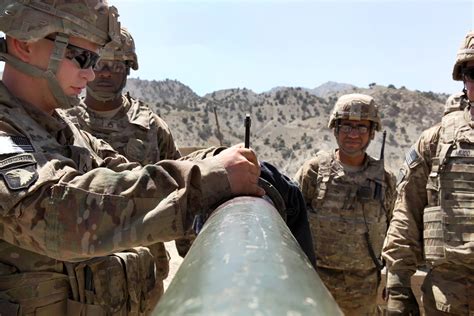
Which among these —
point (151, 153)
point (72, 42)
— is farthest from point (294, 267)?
point (151, 153)

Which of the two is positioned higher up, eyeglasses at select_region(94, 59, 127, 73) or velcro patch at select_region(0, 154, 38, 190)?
eyeglasses at select_region(94, 59, 127, 73)

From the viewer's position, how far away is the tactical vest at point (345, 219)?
18.5 feet

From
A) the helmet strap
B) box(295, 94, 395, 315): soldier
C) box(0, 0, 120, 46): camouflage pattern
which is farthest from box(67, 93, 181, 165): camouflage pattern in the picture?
box(0, 0, 120, 46): camouflage pattern

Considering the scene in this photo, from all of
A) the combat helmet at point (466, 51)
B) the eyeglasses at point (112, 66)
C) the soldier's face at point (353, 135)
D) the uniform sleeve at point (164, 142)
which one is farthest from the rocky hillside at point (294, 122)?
the combat helmet at point (466, 51)

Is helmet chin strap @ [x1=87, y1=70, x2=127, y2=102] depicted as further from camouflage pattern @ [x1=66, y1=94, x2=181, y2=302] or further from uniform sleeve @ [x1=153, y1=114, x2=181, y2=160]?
uniform sleeve @ [x1=153, y1=114, x2=181, y2=160]

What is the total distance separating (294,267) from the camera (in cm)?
90

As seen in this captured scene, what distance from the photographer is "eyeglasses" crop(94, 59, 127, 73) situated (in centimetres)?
493

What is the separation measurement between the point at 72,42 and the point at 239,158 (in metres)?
0.85

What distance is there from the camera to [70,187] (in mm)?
1758

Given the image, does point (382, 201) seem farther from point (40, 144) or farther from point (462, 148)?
point (40, 144)

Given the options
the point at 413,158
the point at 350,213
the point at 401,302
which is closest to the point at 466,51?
the point at 413,158

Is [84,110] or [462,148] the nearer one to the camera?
[462,148]

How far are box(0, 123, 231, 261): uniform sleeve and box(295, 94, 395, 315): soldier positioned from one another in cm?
402

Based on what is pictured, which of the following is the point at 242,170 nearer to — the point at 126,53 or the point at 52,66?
the point at 52,66
